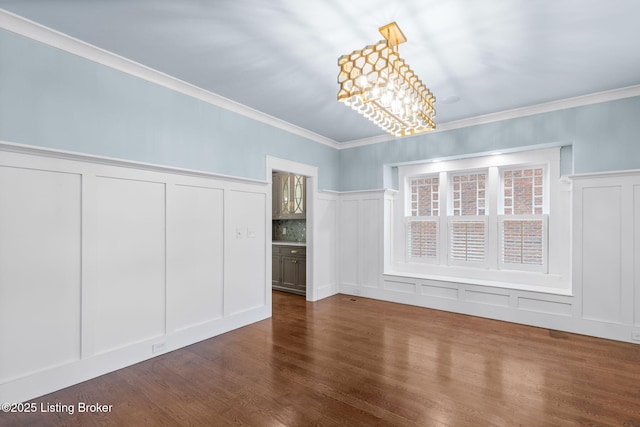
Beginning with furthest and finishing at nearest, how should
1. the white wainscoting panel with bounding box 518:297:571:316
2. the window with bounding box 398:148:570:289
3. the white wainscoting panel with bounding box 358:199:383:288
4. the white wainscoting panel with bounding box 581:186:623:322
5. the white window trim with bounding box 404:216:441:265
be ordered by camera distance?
1. the white wainscoting panel with bounding box 358:199:383:288
2. the white window trim with bounding box 404:216:441:265
3. the window with bounding box 398:148:570:289
4. the white wainscoting panel with bounding box 518:297:571:316
5. the white wainscoting panel with bounding box 581:186:623:322

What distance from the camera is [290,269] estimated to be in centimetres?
595

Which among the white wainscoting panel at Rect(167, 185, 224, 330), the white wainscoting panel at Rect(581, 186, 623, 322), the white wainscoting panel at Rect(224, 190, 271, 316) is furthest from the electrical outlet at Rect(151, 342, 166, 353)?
the white wainscoting panel at Rect(581, 186, 623, 322)

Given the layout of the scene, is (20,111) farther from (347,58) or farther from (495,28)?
(495,28)

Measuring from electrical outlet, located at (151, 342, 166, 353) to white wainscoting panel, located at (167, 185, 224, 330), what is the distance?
0.18m

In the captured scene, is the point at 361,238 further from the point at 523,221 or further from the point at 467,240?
the point at 523,221

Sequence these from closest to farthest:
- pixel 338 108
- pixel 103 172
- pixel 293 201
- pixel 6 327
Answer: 1. pixel 6 327
2. pixel 103 172
3. pixel 338 108
4. pixel 293 201

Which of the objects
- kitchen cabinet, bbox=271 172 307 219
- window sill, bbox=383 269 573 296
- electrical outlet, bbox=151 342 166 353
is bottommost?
electrical outlet, bbox=151 342 166 353

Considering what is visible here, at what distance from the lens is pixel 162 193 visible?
10.6 ft

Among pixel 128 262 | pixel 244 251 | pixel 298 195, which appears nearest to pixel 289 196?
pixel 298 195

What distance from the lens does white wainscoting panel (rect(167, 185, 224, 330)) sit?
11.0 feet

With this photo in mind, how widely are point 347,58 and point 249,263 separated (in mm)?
2886

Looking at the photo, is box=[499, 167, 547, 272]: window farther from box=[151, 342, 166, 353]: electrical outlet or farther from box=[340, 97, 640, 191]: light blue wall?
box=[151, 342, 166, 353]: electrical outlet

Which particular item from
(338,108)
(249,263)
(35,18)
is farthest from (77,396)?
(338,108)

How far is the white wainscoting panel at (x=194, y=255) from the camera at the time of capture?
334 centimetres
